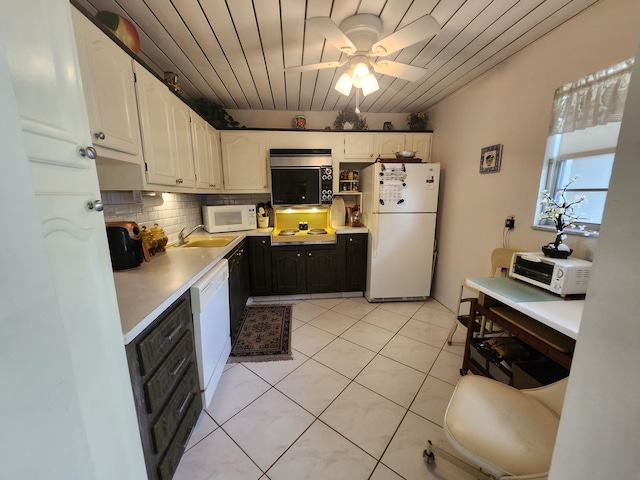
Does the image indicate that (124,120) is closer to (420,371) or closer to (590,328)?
(590,328)

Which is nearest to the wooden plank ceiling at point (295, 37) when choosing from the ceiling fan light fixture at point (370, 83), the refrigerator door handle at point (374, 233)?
the ceiling fan light fixture at point (370, 83)

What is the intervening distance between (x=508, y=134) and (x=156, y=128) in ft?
8.82

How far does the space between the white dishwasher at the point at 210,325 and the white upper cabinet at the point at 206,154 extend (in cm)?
104

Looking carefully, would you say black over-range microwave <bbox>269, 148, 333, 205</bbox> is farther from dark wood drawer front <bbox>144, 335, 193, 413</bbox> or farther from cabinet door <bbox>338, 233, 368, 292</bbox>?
dark wood drawer front <bbox>144, 335, 193, 413</bbox>

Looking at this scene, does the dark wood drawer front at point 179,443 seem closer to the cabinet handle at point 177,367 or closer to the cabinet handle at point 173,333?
the cabinet handle at point 177,367

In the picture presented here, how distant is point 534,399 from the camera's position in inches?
40.1

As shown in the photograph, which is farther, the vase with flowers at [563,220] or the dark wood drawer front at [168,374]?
the vase with flowers at [563,220]

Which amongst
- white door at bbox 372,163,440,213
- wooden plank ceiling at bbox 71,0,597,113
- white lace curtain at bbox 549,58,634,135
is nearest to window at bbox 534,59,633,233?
white lace curtain at bbox 549,58,634,135

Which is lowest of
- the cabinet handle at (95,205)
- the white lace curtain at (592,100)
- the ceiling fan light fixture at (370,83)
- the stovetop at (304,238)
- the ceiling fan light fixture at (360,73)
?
the stovetop at (304,238)

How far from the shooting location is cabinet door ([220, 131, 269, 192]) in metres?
2.91

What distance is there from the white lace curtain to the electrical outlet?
649 millimetres

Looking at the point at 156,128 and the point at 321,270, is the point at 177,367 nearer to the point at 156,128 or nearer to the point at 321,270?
the point at 156,128

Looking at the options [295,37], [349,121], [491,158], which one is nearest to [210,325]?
[295,37]

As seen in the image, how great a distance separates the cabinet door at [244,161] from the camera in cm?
291
